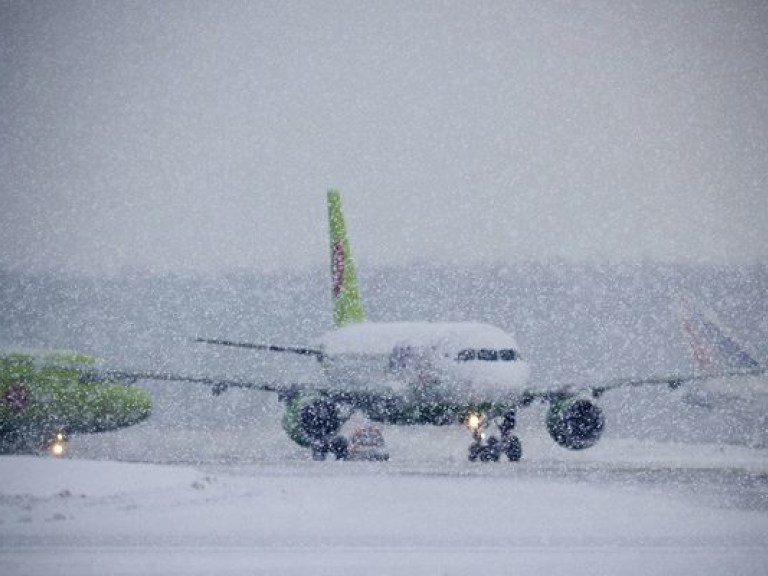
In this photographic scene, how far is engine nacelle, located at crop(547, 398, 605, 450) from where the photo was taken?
3186 cm

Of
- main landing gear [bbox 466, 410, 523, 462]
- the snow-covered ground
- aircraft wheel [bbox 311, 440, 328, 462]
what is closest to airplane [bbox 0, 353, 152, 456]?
aircraft wheel [bbox 311, 440, 328, 462]

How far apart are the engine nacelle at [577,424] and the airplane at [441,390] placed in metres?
0.03

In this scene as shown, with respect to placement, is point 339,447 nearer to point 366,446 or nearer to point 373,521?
point 366,446

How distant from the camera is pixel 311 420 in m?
33.6

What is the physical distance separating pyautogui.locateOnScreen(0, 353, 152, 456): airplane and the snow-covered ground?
9.04 m

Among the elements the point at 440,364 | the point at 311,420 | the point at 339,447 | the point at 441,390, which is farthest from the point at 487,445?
the point at 311,420

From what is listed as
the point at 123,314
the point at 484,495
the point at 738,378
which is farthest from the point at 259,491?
the point at 123,314

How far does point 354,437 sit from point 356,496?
15.2 meters

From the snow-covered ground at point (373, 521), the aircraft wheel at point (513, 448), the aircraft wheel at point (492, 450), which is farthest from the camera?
the aircraft wheel at point (513, 448)

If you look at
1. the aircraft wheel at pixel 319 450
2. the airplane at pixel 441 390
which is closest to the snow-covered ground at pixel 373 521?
the airplane at pixel 441 390

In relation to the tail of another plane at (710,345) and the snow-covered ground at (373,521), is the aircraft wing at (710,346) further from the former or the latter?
the snow-covered ground at (373,521)

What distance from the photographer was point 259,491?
20.8 meters

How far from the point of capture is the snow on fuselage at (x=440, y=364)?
3100 centimetres

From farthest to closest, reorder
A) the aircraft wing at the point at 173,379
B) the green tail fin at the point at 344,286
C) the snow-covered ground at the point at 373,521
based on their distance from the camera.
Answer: the green tail fin at the point at 344,286, the aircraft wing at the point at 173,379, the snow-covered ground at the point at 373,521
